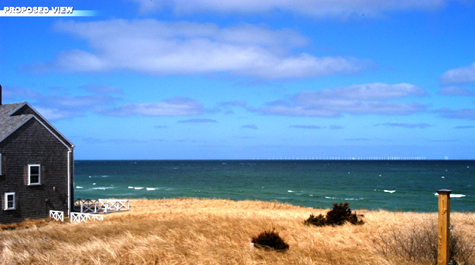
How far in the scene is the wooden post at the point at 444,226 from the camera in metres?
9.41

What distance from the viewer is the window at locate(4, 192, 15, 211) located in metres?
27.3

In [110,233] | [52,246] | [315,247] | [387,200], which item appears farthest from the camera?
[387,200]

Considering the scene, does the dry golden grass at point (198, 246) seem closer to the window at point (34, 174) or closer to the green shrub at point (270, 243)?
the green shrub at point (270, 243)

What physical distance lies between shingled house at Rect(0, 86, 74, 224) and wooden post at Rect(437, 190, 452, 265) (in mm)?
26118

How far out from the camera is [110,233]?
51.5 feet

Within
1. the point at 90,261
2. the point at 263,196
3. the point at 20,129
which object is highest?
the point at 20,129

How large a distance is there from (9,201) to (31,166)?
264 cm

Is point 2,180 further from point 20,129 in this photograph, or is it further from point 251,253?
point 251,253

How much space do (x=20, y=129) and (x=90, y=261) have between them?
20486 mm

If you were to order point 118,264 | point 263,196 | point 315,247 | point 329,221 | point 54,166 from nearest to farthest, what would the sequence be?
point 118,264 < point 315,247 < point 329,221 < point 54,166 < point 263,196

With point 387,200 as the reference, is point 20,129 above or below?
above

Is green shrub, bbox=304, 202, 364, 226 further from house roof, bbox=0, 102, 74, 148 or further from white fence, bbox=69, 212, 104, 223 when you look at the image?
house roof, bbox=0, 102, 74, 148

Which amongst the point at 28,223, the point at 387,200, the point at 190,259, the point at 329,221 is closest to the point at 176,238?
the point at 190,259

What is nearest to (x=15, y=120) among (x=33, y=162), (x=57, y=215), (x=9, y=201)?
(x=33, y=162)
